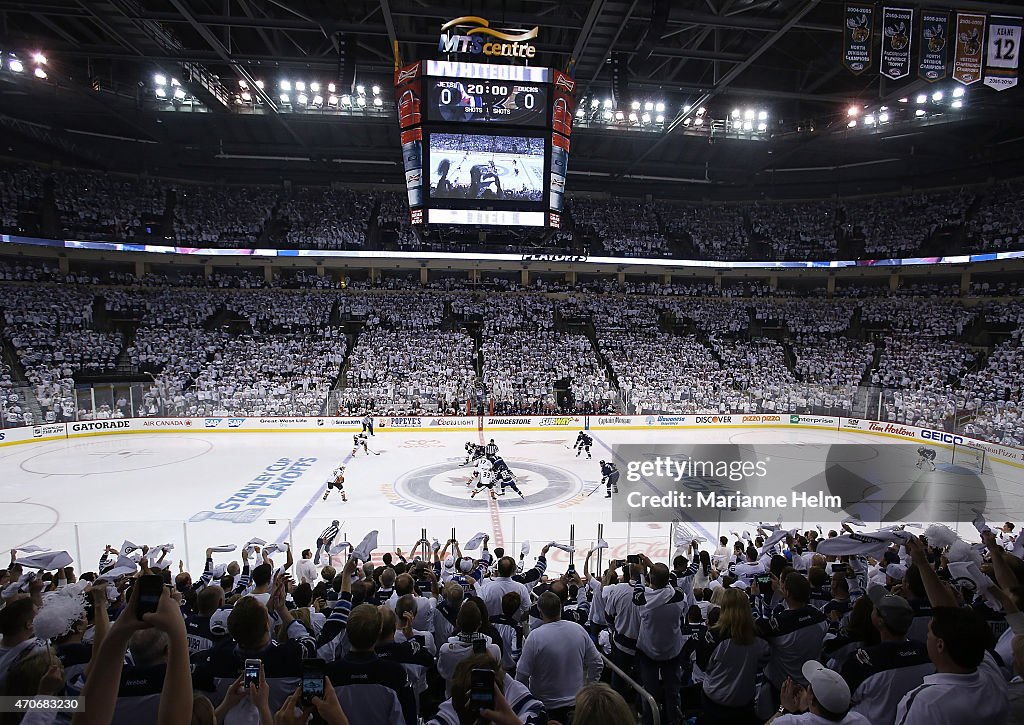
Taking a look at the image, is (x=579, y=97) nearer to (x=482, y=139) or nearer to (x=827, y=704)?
(x=482, y=139)

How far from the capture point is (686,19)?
1744 cm

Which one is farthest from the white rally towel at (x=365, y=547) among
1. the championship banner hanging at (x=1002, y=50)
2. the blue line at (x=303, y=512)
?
the championship banner hanging at (x=1002, y=50)

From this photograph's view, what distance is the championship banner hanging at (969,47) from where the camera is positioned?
44.8 ft

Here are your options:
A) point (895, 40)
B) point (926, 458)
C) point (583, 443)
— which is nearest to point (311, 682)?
point (895, 40)

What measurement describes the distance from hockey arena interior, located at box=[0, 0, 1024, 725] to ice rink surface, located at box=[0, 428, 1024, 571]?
199mm

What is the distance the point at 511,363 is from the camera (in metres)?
33.4

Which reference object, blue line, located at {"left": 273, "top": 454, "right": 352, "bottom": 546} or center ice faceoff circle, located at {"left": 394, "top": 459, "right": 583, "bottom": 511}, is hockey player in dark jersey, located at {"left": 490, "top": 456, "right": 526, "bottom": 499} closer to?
center ice faceoff circle, located at {"left": 394, "top": 459, "right": 583, "bottom": 511}

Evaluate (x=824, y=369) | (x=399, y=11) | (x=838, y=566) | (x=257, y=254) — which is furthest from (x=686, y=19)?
(x=257, y=254)

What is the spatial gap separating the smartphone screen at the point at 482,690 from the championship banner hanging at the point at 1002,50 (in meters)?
18.2

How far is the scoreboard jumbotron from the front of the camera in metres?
16.2

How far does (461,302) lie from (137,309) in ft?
67.3

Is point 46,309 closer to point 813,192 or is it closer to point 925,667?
point 925,667

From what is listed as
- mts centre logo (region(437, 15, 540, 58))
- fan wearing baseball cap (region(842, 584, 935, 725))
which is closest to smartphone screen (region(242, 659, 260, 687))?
fan wearing baseball cap (region(842, 584, 935, 725))

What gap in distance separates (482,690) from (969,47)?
18.7 metres
